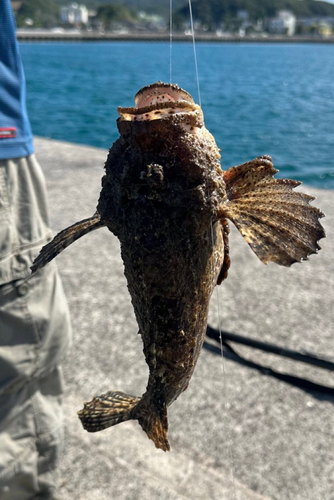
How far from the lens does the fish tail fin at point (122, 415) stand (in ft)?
5.67

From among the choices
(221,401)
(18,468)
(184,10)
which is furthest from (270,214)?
(184,10)

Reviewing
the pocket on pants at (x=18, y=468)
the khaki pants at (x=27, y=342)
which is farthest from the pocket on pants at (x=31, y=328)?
the pocket on pants at (x=18, y=468)

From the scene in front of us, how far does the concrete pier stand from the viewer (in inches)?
135

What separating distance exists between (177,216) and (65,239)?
401 mm

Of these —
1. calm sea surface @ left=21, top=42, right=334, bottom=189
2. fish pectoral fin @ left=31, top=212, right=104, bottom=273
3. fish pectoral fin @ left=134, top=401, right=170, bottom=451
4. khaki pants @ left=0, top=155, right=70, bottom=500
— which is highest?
fish pectoral fin @ left=31, top=212, right=104, bottom=273

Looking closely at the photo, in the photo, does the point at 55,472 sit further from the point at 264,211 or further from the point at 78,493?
the point at 264,211

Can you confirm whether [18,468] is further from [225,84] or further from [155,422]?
[225,84]

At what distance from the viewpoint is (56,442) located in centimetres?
340

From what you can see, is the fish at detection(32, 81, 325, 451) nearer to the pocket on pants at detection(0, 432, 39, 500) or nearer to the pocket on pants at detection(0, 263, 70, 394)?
the pocket on pants at detection(0, 263, 70, 394)

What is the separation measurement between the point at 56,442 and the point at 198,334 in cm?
208

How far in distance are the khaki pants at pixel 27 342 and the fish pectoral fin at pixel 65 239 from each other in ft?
4.47

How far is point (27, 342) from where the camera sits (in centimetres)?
315

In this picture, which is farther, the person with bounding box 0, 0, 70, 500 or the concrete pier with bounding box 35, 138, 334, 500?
the concrete pier with bounding box 35, 138, 334, 500

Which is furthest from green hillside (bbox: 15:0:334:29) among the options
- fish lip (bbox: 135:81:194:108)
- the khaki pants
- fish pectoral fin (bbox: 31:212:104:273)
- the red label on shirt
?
the khaki pants
